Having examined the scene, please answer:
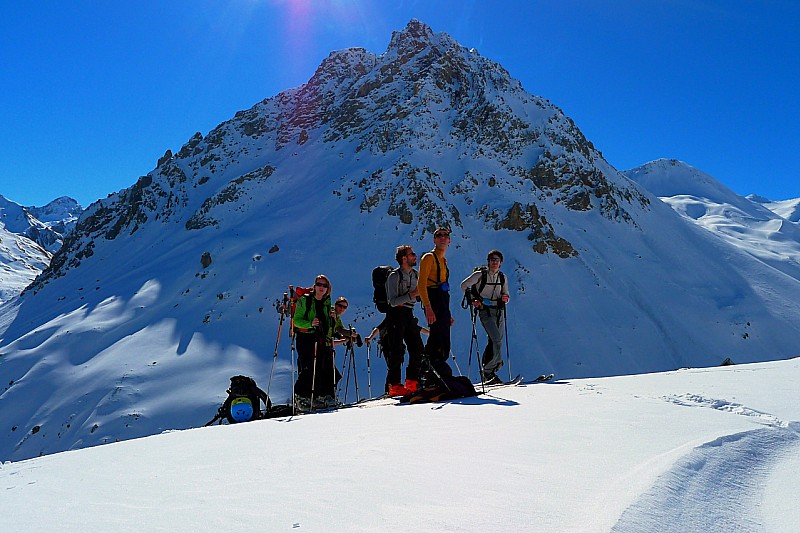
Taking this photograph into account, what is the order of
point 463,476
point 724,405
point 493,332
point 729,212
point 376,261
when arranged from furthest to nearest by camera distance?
1. point 729,212
2. point 376,261
3. point 493,332
4. point 724,405
5. point 463,476

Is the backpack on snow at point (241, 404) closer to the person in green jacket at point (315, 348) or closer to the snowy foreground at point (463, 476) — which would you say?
the person in green jacket at point (315, 348)

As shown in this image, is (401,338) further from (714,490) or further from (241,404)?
(714,490)

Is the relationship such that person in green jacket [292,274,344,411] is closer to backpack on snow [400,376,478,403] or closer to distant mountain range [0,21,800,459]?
backpack on snow [400,376,478,403]

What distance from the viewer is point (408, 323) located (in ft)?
26.5

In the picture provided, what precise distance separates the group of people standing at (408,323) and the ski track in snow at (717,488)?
13.7 feet

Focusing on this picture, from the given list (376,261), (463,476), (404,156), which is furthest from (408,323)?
(404,156)

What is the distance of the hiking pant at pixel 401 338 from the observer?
799cm

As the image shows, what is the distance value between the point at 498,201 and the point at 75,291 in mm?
45214

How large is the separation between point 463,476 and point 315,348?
5905mm

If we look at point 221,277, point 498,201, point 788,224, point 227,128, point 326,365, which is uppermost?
point 227,128

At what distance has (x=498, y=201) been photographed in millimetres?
41625

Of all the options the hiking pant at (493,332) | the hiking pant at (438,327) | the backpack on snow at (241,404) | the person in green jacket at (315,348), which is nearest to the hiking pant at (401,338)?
the hiking pant at (438,327)

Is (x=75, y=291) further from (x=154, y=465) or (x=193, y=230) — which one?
(x=154, y=465)

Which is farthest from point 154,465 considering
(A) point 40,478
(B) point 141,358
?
(B) point 141,358
